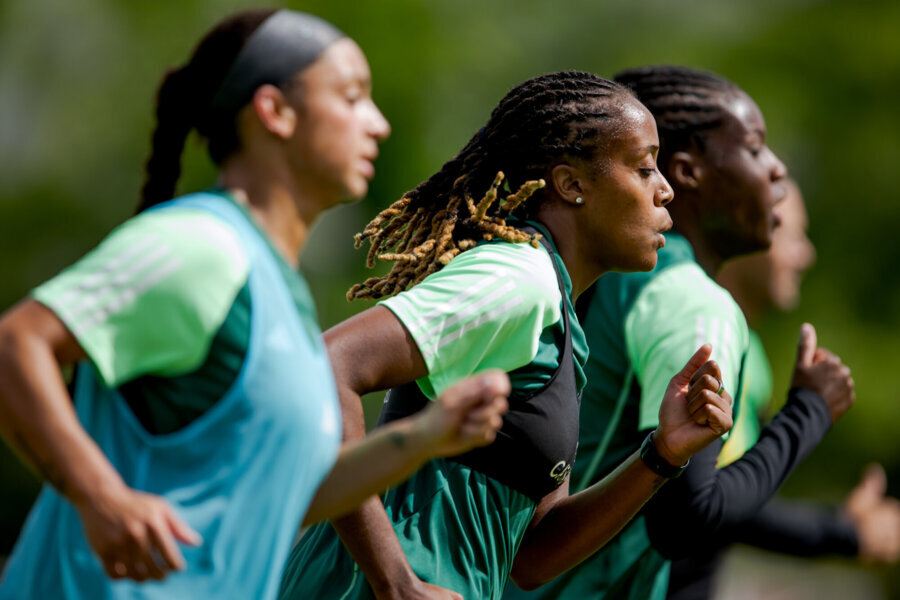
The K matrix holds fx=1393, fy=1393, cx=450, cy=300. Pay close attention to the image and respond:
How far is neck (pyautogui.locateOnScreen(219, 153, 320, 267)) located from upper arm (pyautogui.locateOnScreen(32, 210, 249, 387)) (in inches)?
6.5

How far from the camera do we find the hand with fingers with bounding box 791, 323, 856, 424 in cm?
418

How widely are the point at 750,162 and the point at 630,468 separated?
1479 mm

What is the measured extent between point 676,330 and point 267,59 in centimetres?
187

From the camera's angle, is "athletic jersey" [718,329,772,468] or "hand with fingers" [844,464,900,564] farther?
"hand with fingers" [844,464,900,564]

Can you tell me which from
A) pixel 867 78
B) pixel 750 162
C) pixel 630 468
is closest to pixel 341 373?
pixel 630 468

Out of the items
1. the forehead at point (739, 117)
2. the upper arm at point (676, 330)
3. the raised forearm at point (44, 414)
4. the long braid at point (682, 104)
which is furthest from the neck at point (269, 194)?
the forehead at point (739, 117)

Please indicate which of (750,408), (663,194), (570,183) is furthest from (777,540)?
(570,183)

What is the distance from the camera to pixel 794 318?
13.9 meters

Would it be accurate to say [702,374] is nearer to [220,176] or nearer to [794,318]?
[220,176]

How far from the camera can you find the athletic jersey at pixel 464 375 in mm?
2857

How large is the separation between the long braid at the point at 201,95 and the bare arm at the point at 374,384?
1.62ft

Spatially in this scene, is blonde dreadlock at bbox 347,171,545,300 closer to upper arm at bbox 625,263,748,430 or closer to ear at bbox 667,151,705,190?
upper arm at bbox 625,263,748,430

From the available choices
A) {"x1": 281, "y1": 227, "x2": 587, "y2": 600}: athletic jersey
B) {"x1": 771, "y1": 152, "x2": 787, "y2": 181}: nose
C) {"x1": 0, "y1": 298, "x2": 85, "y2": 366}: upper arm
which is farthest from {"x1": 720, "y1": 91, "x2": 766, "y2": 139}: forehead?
{"x1": 0, "y1": 298, "x2": 85, "y2": 366}: upper arm

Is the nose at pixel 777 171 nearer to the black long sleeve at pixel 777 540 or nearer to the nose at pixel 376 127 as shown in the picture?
the black long sleeve at pixel 777 540
